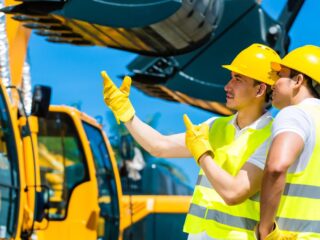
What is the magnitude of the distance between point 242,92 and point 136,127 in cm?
50

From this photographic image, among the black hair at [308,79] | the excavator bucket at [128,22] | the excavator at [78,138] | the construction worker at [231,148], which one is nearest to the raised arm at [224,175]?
the construction worker at [231,148]

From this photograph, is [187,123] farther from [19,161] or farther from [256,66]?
[19,161]

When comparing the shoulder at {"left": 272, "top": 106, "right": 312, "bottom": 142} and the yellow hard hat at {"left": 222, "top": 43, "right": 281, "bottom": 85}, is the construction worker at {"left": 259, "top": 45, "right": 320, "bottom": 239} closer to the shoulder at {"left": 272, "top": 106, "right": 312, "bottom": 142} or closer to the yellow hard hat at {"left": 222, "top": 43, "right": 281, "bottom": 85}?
the shoulder at {"left": 272, "top": 106, "right": 312, "bottom": 142}

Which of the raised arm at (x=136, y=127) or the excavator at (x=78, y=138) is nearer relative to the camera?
the raised arm at (x=136, y=127)

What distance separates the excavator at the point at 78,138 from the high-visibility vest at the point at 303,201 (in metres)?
3.40

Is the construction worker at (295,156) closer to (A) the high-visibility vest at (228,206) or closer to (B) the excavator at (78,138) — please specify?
(A) the high-visibility vest at (228,206)

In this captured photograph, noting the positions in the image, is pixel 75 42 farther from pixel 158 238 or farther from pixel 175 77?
pixel 175 77

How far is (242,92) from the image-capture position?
12.3ft

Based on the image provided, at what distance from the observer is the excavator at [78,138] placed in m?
6.79

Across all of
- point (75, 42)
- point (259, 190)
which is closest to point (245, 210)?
point (259, 190)

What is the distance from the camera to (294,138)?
3.20 m

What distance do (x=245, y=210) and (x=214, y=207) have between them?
127mm

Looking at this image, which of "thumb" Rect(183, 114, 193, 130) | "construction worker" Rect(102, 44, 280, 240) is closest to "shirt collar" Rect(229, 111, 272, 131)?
"construction worker" Rect(102, 44, 280, 240)

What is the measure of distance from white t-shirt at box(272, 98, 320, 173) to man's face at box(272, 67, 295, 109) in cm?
14
